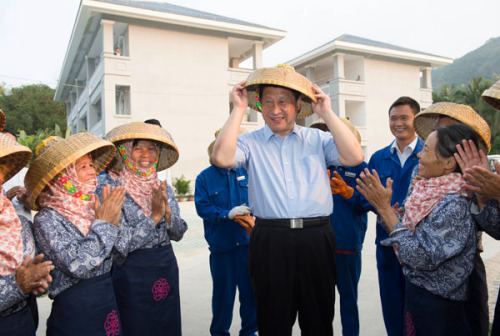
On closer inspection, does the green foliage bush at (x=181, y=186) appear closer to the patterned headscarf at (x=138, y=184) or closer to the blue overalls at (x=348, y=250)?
the blue overalls at (x=348, y=250)

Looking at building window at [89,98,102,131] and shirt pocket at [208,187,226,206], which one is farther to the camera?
building window at [89,98,102,131]

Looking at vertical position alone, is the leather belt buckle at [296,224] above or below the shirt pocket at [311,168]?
below

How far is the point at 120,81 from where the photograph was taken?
1609cm

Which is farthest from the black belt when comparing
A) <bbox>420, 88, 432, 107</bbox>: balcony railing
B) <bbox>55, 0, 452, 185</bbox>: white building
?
<bbox>420, 88, 432, 107</bbox>: balcony railing

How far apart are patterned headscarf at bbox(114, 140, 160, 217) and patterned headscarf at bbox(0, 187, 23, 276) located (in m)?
0.86

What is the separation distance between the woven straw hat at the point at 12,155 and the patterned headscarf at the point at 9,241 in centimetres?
24

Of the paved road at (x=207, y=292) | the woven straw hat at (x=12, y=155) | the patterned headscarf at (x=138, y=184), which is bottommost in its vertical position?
the paved road at (x=207, y=292)

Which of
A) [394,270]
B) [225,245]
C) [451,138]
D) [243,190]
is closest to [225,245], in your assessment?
[225,245]

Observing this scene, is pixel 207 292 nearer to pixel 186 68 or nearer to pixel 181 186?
pixel 181 186

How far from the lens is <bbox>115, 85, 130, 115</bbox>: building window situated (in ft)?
55.1

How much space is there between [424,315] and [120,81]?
16.0 m

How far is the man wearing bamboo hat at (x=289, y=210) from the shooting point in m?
2.25

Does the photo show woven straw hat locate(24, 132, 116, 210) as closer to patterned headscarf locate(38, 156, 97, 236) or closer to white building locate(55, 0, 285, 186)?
patterned headscarf locate(38, 156, 97, 236)

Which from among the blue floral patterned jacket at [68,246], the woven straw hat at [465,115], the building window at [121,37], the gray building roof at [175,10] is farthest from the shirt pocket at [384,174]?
the building window at [121,37]
